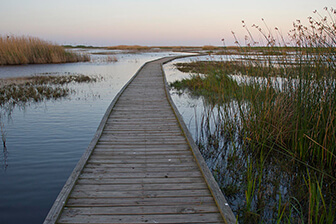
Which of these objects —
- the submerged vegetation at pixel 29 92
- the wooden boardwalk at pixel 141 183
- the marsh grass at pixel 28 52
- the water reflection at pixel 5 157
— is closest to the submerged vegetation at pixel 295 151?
the wooden boardwalk at pixel 141 183

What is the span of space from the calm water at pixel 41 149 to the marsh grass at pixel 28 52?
1040 centimetres

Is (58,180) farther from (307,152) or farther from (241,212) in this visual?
(307,152)

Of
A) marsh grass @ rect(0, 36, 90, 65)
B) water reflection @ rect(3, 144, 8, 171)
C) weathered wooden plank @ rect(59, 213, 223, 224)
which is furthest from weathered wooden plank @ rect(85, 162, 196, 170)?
marsh grass @ rect(0, 36, 90, 65)

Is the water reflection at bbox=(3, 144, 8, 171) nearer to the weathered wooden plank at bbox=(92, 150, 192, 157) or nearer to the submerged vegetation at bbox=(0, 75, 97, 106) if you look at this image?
the weathered wooden plank at bbox=(92, 150, 192, 157)

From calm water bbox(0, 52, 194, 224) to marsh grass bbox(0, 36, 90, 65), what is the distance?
10.4m

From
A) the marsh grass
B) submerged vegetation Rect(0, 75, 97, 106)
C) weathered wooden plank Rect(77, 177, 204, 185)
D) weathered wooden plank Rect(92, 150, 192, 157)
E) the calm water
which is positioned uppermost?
the marsh grass

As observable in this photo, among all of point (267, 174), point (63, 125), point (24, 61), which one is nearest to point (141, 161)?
point (267, 174)

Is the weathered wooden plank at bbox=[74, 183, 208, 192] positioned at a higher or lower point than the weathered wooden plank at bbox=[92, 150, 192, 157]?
lower

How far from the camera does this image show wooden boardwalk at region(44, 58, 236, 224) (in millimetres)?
2268

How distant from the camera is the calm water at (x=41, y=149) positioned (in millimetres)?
3246

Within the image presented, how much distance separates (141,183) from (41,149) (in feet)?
9.06

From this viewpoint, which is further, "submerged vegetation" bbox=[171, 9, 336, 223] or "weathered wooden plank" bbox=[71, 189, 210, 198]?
"submerged vegetation" bbox=[171, 9, 336, 223]

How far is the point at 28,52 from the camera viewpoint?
1725 cm

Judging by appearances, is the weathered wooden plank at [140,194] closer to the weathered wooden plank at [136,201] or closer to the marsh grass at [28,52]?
the weathered wooden plank at [136,201]
